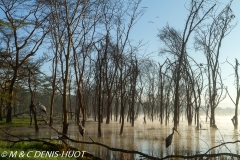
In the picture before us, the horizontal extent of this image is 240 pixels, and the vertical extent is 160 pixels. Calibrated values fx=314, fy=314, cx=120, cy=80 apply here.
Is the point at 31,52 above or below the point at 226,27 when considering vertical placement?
below

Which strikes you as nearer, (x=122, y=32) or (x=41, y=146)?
(x=41, y=146)

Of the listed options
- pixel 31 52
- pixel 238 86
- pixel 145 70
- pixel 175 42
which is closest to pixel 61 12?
pixel 31 52

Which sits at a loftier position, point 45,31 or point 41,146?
point 45,31

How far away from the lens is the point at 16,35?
25.6 metres

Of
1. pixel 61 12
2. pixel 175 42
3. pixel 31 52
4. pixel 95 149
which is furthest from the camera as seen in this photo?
pixel 175 42

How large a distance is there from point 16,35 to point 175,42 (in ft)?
43.5

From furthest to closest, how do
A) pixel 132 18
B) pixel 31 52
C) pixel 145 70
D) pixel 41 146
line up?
pixel 145 70 < pixel 31 52 < pixel 132 18 < pixel 41 146

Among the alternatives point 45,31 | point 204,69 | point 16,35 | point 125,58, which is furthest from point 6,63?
point 204,69

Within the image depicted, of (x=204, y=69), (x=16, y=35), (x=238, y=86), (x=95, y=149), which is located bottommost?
(x=95, y=149)

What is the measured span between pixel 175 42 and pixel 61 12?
1242 cm

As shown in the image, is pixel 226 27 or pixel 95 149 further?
A: pixel 226 27

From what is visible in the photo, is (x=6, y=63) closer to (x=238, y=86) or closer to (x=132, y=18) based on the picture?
(x=132, y=18)

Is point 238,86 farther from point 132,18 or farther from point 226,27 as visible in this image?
point 132,18

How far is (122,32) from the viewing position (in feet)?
76.9
